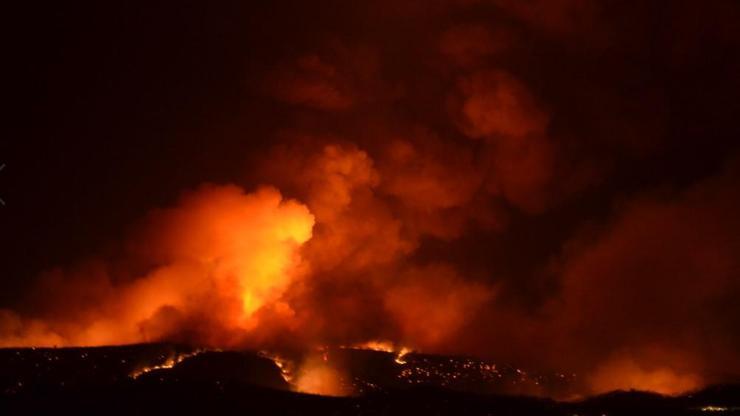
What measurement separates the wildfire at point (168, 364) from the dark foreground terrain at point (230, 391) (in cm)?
5

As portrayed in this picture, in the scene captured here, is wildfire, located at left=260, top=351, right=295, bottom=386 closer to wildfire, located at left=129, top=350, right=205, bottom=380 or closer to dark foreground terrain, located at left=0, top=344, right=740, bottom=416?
dark foreground terrain, located at left=0, top=344, right=740, bottom=416

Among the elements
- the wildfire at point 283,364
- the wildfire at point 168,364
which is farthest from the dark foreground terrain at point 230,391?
the wildfire at point 283,364

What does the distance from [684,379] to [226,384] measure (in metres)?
30.7

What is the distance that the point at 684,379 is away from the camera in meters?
53.5

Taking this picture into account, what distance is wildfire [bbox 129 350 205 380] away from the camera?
4250 cm

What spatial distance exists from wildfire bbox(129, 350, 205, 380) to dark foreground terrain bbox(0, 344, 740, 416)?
0.05 meters

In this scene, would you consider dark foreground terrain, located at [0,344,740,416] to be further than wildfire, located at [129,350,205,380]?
No

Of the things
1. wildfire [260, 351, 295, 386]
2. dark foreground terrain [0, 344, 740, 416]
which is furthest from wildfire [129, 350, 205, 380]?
wildfire [260, 351, 295, 386]

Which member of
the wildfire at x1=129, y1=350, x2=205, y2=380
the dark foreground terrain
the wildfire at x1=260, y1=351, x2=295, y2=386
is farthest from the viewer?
the wildfire at x1=260, y1=351, x2=295, y2=386

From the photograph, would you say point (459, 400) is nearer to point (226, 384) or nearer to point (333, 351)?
point (226, 384)

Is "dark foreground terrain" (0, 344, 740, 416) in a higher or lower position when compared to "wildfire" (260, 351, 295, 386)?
lower

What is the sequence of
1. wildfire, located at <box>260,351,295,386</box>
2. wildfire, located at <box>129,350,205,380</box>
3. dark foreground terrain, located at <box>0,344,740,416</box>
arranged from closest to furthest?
dark foreground terrain, located at <box>0,344,740,416</box> < wildfire, located at <box>129,350,205,380</box> < wildfire, located at <box>260,351,295,386</box>

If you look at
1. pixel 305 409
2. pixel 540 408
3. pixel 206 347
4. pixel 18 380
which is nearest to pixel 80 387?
pixel 18 380

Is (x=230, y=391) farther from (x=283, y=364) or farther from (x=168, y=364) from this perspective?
(x=283, y=364)
